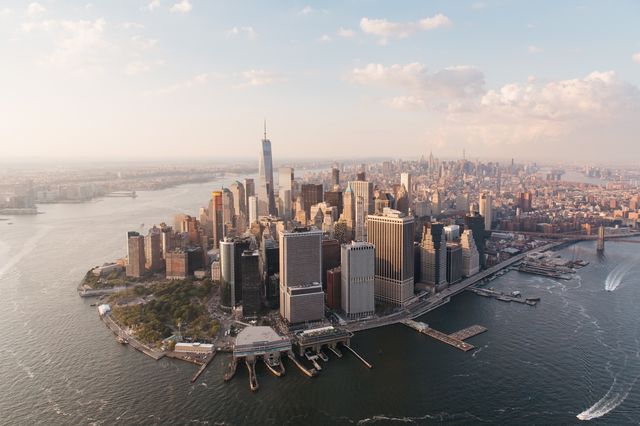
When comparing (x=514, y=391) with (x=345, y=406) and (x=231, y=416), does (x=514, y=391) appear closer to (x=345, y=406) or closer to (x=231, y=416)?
(x=345, y=406)

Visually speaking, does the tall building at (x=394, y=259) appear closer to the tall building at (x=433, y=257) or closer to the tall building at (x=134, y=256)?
the tall building at (x=433, y=257)

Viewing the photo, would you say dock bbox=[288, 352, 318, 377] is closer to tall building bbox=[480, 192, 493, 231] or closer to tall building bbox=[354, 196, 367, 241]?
tall building bbox=[354, 196, 367, 241]

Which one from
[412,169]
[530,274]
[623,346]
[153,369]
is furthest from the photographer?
[412,169]

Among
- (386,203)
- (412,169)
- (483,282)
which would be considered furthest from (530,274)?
(412,169)

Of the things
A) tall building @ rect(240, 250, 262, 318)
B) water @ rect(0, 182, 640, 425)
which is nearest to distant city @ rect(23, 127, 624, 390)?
tall building @ rect(240, 250, 262, 318)

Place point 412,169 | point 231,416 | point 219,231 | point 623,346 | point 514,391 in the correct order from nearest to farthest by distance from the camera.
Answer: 1. point 231,416
2. point 514,391
3. point 623,346
4. point 219,231
5. point 412,169

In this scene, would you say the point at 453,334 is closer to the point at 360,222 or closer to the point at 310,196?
the point at 360,222

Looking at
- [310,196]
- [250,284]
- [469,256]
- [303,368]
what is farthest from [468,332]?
[310,196]

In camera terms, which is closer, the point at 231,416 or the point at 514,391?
the point at 231,416
